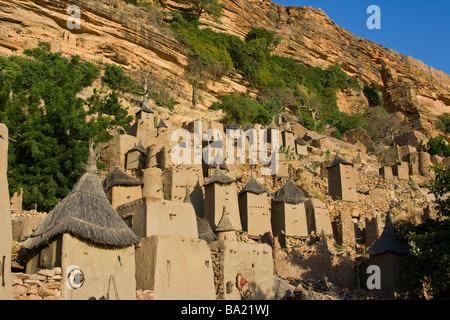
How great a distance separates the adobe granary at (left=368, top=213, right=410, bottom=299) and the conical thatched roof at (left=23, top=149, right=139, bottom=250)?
776 cm

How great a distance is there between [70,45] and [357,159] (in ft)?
71.3

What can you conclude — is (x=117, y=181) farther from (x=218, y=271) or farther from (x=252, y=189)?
(x=218, y=271)

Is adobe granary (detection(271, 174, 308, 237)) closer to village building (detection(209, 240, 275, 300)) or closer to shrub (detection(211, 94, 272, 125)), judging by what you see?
village building (detection(209, 240, 275, 300))

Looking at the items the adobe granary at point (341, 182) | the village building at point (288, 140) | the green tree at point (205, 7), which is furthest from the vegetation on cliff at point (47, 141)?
the green tree at point (205, 7)

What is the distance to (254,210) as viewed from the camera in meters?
21.8

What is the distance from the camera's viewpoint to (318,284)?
16594 mm

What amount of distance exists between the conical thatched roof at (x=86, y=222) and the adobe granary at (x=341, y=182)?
652 inches

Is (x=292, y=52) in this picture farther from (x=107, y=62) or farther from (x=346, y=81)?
(x=107, y=62)

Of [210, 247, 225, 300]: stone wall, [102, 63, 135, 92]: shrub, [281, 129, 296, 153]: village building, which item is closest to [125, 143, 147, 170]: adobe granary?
[210, 247, 225, 300]: stone wall

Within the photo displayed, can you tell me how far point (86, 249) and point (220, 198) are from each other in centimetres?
1009

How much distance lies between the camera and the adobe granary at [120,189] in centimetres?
1931

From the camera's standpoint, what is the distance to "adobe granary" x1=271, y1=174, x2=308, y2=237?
2142cm

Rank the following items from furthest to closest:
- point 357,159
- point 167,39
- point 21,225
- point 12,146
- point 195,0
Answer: point 195,0, point 167,39, point 357,159, point 12,146, point 21,225

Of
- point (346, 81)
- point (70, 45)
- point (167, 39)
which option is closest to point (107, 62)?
point (70, 45)
